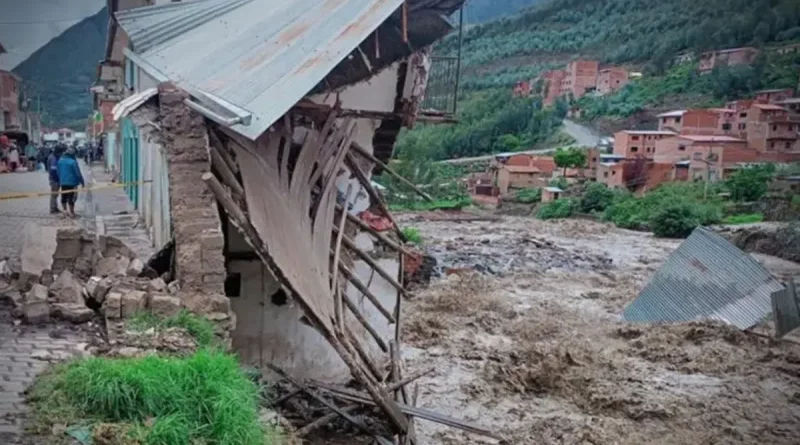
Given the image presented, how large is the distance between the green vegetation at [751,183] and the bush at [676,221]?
4.62 meters

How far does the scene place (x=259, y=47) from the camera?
7.72 m

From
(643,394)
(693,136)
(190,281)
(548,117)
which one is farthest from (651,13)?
(190,281)

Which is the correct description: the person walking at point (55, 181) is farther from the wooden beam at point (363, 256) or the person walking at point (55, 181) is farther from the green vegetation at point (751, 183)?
the green vegetation at point (751, 183)

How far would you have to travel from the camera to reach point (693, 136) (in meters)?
40.4

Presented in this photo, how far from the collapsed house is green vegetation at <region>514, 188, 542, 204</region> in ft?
99.9

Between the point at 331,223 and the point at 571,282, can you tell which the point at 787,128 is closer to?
the point at 571,282

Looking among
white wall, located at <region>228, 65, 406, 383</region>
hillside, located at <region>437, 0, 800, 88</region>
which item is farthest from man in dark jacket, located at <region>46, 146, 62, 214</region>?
hillside, located at <region>437, 0, 800, 88</region>

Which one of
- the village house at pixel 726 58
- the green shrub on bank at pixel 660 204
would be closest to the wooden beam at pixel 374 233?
the green shrub on bank at pixel 660 204

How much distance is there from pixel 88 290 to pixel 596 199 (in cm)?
3423

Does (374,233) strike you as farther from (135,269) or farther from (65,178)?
(65,178)

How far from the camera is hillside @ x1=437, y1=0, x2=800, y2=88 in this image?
168 feet

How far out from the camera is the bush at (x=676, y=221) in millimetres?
30188

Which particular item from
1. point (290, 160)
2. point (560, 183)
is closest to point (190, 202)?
point (290, 160)

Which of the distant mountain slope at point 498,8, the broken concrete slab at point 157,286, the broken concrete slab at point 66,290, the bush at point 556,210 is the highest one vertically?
the distant mountain slope at point 498,8
